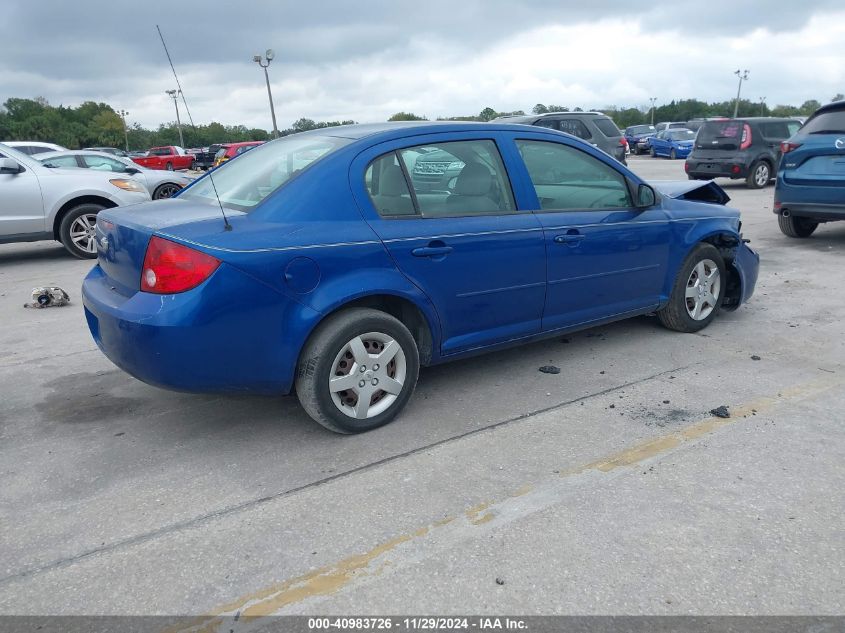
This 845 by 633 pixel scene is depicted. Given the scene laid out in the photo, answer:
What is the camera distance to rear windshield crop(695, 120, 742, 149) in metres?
16.7

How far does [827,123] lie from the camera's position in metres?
8.59

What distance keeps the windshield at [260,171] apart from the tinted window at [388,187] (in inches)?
9.7

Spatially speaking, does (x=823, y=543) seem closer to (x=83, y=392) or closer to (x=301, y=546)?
(x=301, y=546)

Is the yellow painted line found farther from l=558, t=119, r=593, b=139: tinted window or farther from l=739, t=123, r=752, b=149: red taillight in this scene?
l=739, t=123, r=752, b=149: red taillight

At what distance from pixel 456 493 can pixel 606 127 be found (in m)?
14.0

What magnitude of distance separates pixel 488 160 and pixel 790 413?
2.26 meters

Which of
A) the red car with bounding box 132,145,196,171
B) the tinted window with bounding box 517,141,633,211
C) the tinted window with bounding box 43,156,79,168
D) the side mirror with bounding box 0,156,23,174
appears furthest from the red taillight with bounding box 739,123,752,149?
the red car with bounding box 132,145,196,171

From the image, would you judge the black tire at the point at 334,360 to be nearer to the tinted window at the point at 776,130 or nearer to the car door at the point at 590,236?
the car door at the point at 590,236

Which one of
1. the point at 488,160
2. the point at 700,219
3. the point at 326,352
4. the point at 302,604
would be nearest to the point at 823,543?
the point at 302,604

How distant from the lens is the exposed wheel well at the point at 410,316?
3.87 m

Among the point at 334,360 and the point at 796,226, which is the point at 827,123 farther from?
the point at 334,360

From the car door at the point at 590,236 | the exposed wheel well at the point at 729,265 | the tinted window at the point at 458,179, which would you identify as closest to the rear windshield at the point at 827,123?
the exposed wheel well at the point at 729,265

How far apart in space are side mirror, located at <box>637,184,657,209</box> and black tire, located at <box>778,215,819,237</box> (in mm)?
5683

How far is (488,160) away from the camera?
428cm
